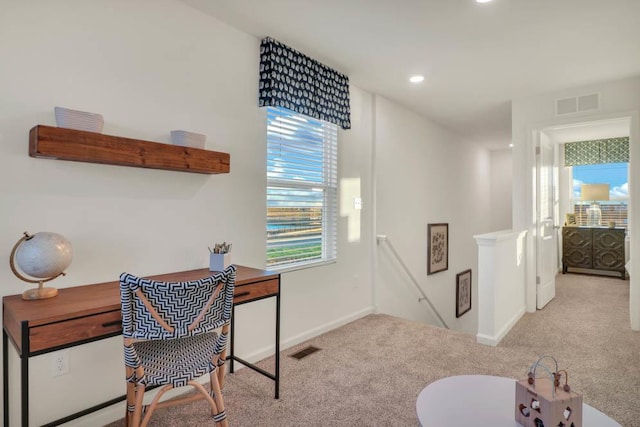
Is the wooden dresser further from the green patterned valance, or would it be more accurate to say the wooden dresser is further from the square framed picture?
the square framed picture

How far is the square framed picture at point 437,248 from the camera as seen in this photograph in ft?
17.5

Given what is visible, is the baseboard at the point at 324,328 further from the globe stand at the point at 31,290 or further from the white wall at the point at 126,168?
the globe stand at the point at 31,290

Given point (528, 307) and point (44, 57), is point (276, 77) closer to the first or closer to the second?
point (44, 57)

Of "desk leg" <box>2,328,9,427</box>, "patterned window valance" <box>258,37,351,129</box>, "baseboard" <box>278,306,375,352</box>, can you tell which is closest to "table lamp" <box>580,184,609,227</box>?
"baseboard" <box>278,306,375,352</box>

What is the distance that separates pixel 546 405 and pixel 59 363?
2.19 metres

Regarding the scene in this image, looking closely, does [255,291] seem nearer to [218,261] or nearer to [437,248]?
[218,261]

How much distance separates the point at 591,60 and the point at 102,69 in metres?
3.71

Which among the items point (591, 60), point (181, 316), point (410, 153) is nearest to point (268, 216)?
point (181, 316)

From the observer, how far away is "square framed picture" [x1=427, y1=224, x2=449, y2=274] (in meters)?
5.34

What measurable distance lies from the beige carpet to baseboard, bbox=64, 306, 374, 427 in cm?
6

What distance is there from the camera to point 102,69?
2.05 metres

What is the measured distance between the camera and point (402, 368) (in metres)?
2.73

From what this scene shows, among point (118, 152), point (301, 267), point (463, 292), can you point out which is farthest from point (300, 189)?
point (463, 292)

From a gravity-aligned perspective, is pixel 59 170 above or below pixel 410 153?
below
